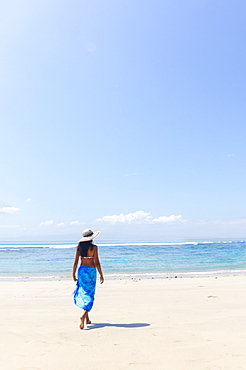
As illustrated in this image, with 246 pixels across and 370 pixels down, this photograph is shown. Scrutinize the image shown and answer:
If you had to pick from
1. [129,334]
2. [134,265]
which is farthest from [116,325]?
[134,265]

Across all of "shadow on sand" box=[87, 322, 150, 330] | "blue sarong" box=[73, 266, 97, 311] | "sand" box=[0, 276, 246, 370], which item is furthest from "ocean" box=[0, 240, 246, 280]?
"blue sarong" box=[73, 266, 97, 311]

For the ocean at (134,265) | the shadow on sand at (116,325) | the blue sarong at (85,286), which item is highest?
the blue sarong at (85,286)

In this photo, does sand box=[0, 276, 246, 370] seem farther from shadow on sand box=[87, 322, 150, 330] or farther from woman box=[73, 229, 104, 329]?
woman box=[73, 229, 104, 329]

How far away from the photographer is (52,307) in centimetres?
791

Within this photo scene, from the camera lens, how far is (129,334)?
16.9 feet

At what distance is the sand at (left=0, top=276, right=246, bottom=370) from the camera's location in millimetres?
3932

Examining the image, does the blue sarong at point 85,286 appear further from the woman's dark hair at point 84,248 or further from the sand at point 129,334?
the sand at point 129,334

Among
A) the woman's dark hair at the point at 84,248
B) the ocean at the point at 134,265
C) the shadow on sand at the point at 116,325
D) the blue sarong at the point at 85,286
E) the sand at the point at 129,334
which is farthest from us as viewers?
the ocean at the point at 134,265

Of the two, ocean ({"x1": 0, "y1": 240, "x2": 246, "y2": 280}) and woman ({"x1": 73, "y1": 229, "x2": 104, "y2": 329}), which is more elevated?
woman ({"x1": 73, "y1": 229, "x2": 104, "y2": 329})

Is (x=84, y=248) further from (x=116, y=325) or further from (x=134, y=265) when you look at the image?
(x=134, y=265)

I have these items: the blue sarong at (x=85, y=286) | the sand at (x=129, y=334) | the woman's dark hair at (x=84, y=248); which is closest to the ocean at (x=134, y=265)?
the sand at (x=129, y=334)

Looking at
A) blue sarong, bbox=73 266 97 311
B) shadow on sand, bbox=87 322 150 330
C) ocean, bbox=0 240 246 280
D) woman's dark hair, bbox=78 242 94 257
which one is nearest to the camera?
shadow on sand, bbox=87 322 150 330

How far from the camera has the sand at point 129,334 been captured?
3932 millimetres

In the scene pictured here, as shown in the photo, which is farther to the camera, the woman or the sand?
the woman
